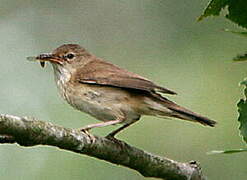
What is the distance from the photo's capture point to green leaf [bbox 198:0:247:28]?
119 inches

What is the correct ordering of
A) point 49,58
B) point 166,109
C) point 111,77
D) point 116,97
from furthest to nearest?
point 49,58 < point 111,77 < point 116,97 < point 166,109

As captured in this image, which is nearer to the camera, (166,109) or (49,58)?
(166,109)

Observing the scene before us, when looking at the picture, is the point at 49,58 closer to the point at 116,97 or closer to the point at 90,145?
the point at 116,97

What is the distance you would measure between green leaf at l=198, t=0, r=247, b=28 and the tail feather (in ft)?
6.24

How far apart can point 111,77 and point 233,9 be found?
2.73m

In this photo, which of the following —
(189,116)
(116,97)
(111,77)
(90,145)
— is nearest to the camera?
(90,145)

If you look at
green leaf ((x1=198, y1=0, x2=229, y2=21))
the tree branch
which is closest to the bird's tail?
the tree branch

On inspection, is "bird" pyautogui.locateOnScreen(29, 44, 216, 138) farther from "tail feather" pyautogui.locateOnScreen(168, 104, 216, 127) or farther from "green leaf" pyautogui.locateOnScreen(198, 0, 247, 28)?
"green leaf" pyautogui.locateOnScreen(198, 0, 247, 28)

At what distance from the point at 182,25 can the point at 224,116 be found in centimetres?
337

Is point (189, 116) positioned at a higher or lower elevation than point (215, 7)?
lower

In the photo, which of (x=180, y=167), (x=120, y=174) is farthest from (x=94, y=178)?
(x=180, y=167)

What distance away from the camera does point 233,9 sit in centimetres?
306

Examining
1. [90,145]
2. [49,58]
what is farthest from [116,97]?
[90,145]

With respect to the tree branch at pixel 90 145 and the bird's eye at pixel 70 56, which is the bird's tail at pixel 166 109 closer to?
the tree branch at pixel 90 145
